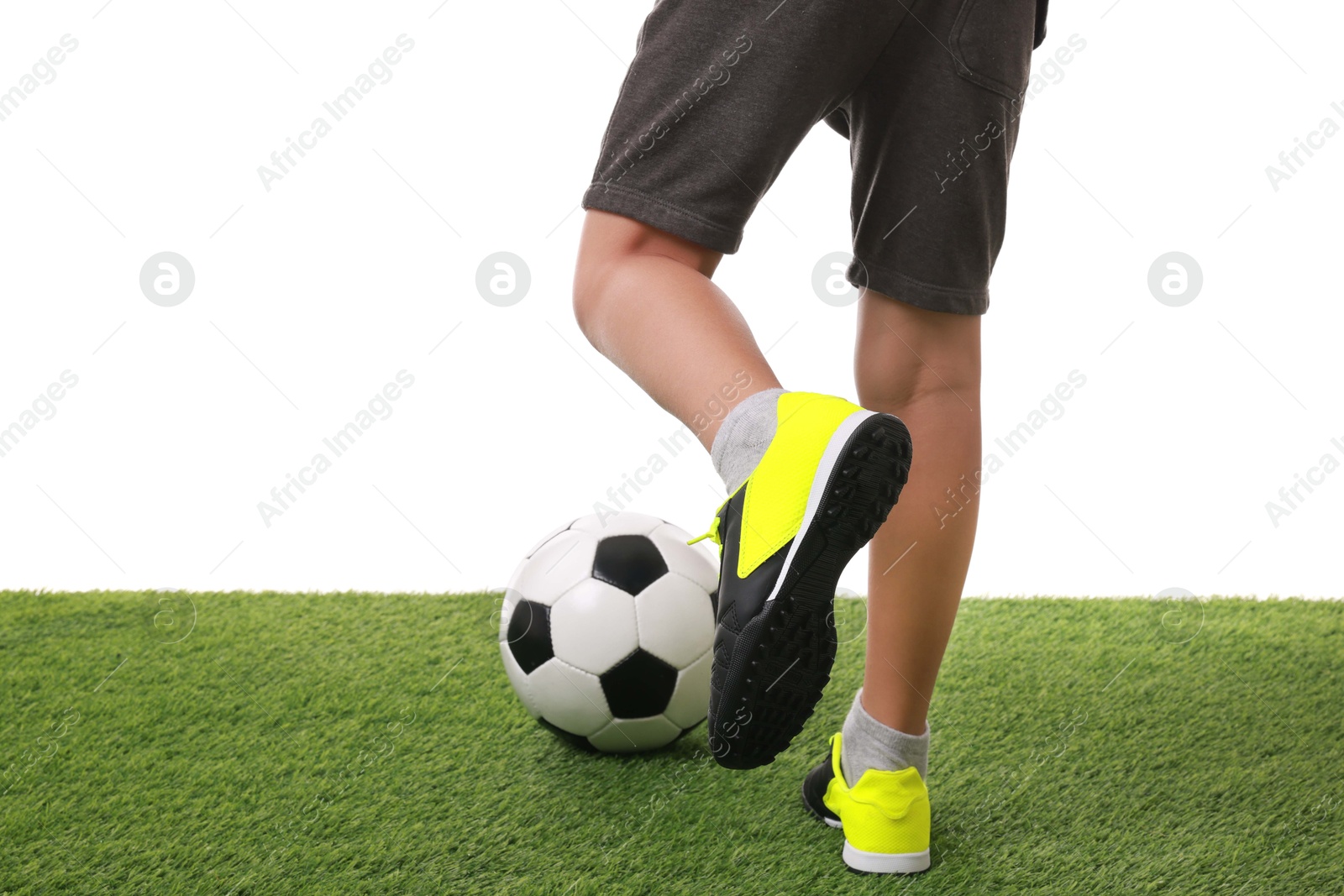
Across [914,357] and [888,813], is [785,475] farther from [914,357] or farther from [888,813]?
[888,813]

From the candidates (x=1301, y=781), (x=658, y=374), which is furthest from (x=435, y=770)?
(x=1301, y=781)

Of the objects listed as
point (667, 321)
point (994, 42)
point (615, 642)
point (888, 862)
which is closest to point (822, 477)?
point (667, 321)

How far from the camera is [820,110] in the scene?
966mm

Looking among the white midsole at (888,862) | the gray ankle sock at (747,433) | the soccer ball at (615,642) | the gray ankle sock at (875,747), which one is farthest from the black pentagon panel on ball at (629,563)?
the gray ankle sock at (747,433)

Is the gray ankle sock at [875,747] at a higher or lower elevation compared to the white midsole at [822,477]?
lower

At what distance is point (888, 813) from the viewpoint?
1.27m

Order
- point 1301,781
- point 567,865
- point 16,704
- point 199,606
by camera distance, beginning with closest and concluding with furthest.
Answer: point 567,865
point 1301,781
point 16,704
point 199,606

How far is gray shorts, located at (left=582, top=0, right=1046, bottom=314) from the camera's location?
2.98 ft

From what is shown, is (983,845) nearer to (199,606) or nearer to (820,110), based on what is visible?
(820,110)

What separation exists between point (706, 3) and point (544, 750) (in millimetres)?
1135

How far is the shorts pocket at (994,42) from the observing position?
3.51 feet

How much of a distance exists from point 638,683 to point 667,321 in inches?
30.9

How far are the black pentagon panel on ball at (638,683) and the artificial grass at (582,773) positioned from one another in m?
0.11

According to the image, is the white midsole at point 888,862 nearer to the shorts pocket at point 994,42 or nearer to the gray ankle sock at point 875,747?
the gray ankle sock at point 875,747
